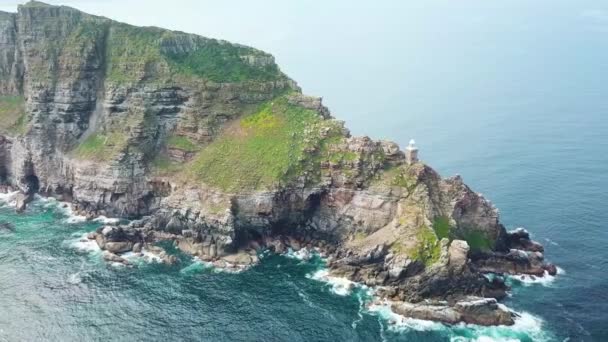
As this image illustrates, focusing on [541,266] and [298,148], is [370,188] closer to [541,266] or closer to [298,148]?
[298,148]

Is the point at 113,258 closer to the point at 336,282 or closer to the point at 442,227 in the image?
the point at 336,282

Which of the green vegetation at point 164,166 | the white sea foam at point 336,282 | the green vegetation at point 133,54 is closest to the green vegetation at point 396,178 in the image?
the white sea foam at point 336,282

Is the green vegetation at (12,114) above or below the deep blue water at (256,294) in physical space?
above

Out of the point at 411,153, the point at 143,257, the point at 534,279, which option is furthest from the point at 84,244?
the point at 534,279

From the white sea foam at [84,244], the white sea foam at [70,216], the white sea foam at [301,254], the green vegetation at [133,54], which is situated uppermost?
the green vegetation at [133,54]

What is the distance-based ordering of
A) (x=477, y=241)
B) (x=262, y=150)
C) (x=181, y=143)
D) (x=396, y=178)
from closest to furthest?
(x=477, y=241)
(x=396, y=178)
(x=262, y=150)
(x=181, y=143)

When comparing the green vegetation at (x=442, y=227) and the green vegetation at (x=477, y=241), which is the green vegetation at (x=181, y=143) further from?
the green vegetation at (x=477, y=241)
